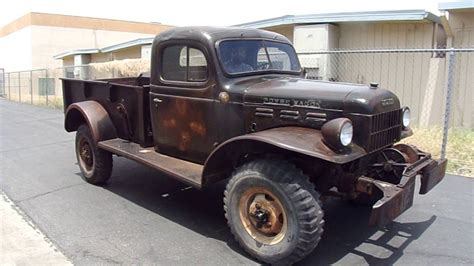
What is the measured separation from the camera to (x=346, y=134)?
11.8 feet

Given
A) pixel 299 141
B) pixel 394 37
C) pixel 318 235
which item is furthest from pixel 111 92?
pixel 394 37

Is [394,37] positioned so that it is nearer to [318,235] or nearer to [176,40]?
[176,40]

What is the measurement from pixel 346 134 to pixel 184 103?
199 centimetres

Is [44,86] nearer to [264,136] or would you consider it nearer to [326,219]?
[326,219]

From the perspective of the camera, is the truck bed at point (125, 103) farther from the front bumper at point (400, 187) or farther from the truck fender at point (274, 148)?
the front bumper at point (400, 187)

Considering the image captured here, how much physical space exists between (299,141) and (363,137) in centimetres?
61

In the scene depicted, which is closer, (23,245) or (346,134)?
(346,134)

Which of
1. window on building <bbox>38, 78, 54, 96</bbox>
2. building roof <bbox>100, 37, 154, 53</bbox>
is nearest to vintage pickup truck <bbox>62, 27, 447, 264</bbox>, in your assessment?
building roof <bbox>100, 37, 154, 53</bbox>

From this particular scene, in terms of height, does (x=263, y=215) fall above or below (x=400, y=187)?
below

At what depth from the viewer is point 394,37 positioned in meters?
11.4

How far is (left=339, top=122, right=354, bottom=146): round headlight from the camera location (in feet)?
11.6

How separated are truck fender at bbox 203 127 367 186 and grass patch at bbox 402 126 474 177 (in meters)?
3.98

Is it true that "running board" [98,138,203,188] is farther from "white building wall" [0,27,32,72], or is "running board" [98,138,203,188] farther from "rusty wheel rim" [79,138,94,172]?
"white building wall" [0,27,32,72]

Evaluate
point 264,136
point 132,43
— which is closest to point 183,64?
point 264,136
